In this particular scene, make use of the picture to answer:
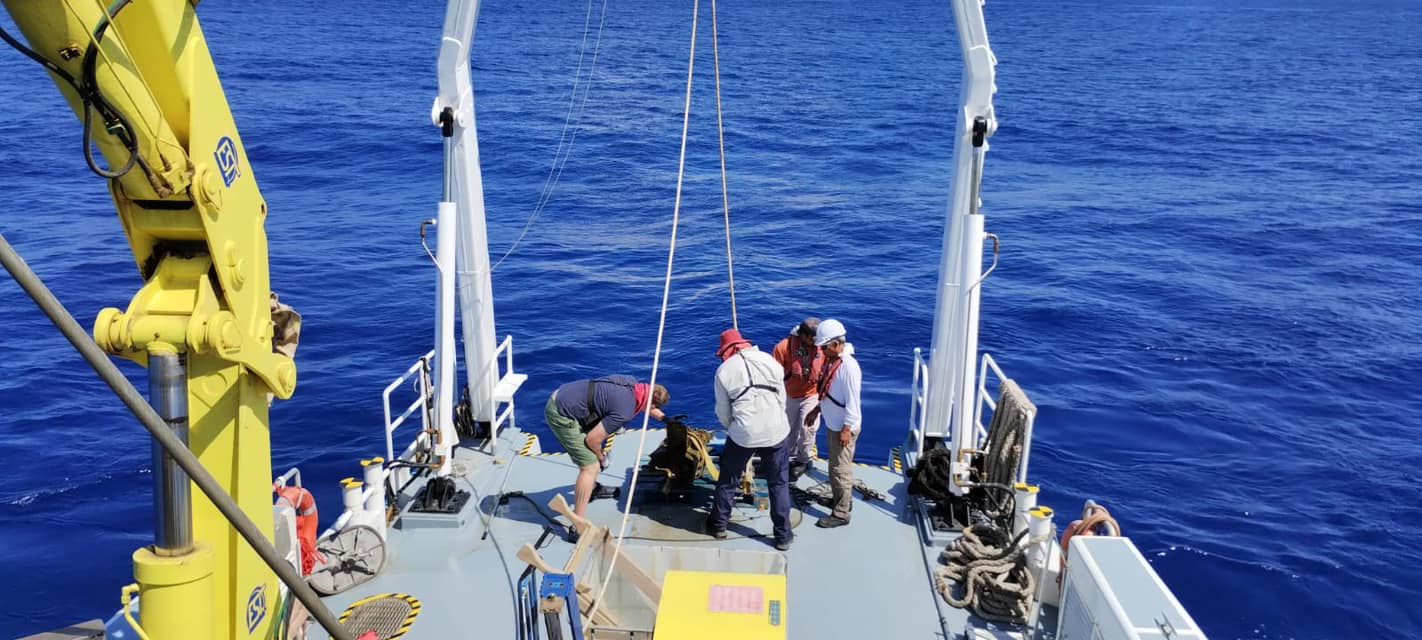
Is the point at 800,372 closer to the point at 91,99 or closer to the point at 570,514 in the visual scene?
the point at 570,514

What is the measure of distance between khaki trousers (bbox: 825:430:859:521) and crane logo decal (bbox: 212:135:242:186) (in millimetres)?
5215

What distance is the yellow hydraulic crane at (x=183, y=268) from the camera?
11.4ft

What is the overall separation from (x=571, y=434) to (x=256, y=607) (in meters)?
3.39

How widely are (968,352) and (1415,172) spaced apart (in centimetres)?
3149

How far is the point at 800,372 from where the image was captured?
28.0 feet

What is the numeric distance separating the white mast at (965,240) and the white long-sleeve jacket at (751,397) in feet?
5.68

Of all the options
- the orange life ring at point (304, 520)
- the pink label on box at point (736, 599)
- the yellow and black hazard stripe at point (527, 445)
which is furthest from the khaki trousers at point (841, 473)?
the orange life ring at point (304, 520)

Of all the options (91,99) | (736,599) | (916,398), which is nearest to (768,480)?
(736,599)

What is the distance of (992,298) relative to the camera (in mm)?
21125

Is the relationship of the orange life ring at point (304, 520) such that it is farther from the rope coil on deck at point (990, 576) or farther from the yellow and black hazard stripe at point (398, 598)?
the rope coil on deck at point (990, 576)

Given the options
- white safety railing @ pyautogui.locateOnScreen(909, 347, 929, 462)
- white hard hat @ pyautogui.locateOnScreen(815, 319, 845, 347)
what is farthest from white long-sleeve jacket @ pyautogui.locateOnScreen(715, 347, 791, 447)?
white safety railing @ pyautogui.locateOnScreen(909, 347, 929, 462)

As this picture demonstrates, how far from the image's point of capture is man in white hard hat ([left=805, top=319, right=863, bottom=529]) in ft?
26.6

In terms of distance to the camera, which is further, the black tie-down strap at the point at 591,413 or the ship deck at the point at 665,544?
the black tie-down strap at the point at 591,413

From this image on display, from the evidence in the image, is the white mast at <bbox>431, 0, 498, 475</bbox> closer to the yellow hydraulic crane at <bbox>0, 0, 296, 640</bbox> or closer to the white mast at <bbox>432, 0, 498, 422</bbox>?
the white mast at <bbox>432, 0, 498, 422</bbox>
